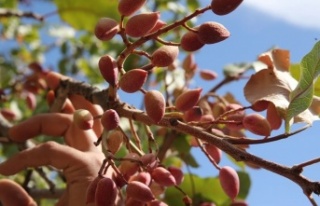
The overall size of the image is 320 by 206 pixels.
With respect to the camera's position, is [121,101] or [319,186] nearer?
[319,186]

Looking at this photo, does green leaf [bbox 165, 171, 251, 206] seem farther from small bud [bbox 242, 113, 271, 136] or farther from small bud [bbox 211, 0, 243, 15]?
small bud [bbox 211, 0, 243, 15]

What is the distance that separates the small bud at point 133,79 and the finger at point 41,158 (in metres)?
0.19

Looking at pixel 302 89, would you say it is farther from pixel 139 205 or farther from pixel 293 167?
pixel 139 205

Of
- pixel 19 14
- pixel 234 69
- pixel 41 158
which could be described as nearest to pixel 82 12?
pixel 19 14

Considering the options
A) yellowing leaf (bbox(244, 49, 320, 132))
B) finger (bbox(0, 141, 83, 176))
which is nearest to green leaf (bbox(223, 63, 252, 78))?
yellowing leaf (bbox(244, 49, 320, 132))

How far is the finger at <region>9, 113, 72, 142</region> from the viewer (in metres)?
1.07

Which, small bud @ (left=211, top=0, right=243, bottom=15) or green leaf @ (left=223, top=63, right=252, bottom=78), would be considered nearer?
small bud @ (left=211, top=0, right=243, bottom=15)

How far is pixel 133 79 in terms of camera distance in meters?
0.85

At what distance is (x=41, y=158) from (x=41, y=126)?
132 millimetres

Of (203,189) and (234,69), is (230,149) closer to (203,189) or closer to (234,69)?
(203,189)

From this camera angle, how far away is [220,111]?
1231 millimetres

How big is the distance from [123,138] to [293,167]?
0.29 m

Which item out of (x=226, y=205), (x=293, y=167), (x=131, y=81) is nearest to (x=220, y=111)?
(x=226, y=205)

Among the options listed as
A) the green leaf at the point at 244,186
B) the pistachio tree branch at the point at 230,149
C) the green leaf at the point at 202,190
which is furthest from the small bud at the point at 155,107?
the green leaf at the point at 244,186
